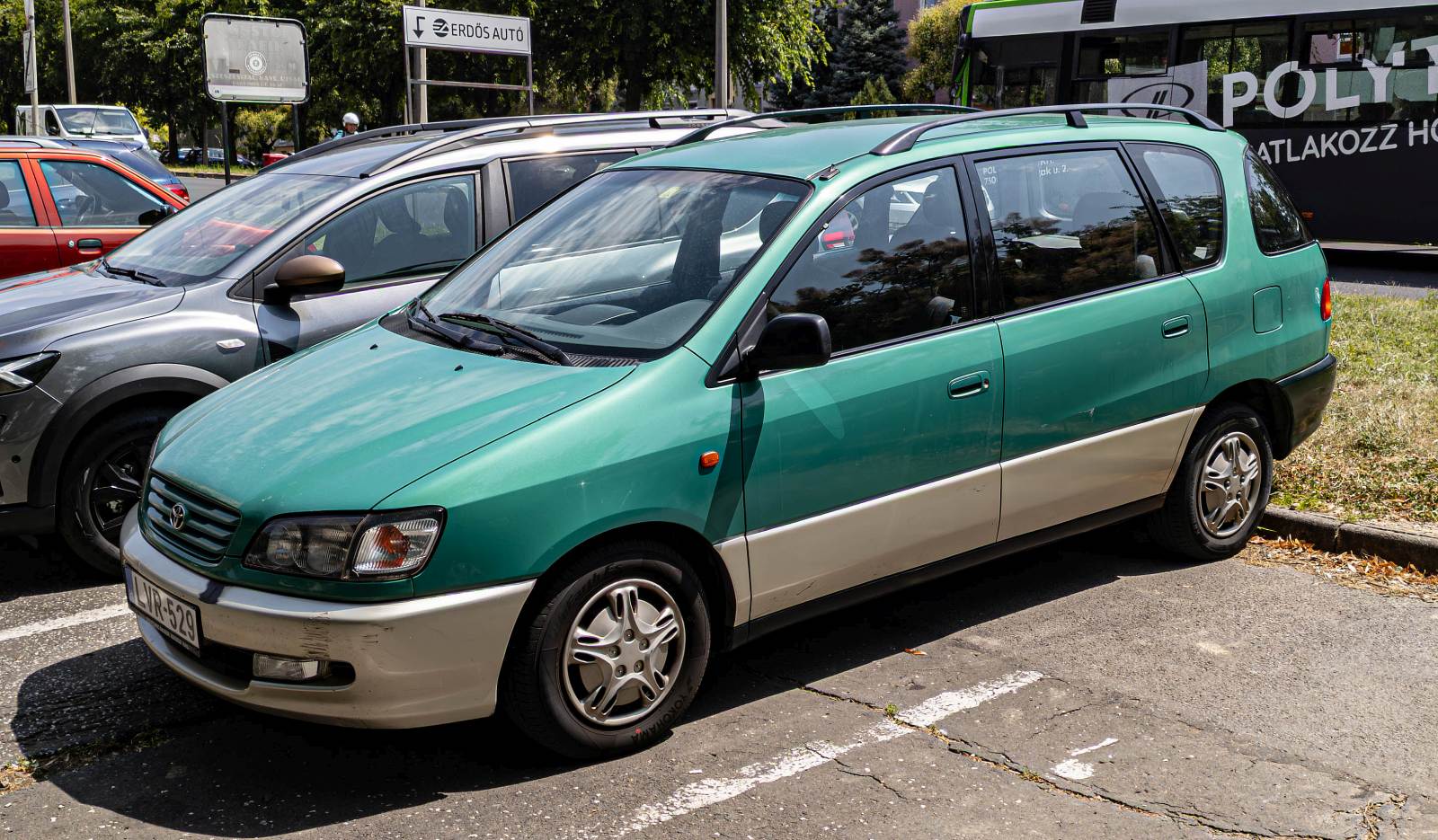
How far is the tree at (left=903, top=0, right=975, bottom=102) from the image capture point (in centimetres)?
5238

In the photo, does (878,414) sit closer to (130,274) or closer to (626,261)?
(626,261)

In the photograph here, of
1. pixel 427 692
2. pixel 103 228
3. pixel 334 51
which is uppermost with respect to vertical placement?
pixel 334 51

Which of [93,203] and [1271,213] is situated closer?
[1271,213]

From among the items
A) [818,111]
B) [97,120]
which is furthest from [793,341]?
[97,120]

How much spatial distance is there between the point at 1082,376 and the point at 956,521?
28.8 inches

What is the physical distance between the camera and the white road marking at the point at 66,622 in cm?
491

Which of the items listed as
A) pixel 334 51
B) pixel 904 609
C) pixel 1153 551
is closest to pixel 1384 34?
pixel 1153 551

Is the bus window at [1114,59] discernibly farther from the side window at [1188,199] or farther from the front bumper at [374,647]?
the front bumper at [374,647]

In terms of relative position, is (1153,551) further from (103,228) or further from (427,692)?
(103,228)

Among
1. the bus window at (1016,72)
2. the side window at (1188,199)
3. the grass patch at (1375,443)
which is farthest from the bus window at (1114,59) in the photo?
the side window at (1188,199)

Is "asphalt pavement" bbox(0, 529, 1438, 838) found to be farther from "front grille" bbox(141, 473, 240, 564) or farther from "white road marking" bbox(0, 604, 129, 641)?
"front grille" bbox(141, 473, 240, 564)

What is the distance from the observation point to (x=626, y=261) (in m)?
4.46

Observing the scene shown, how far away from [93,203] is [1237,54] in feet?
42.9

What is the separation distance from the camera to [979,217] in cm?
458
